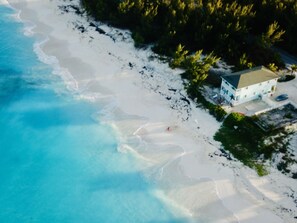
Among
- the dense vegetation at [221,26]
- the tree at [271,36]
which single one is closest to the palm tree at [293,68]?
the dense vegetation at [221,26]

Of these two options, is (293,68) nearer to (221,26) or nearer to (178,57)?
(221,26)

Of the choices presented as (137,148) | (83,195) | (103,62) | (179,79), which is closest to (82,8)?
(103,62)

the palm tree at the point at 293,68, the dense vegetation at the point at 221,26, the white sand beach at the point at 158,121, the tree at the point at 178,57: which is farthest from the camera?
the dense vegetation at the point at 221,26

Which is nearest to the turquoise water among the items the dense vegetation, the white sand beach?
the white sand beach

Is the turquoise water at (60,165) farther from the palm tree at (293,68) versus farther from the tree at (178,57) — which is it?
the palm tree at (293,68)

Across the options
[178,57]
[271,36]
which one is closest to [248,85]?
[178,57]

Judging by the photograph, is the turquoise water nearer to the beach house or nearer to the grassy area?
the grassy area

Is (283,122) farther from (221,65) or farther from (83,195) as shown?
(83,195)
